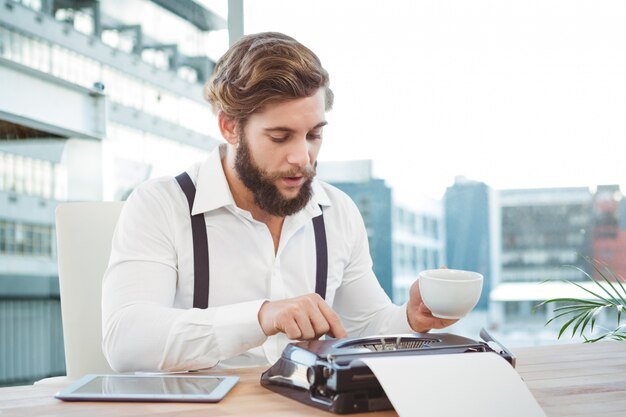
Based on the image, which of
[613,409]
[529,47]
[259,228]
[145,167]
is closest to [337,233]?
[259,228]

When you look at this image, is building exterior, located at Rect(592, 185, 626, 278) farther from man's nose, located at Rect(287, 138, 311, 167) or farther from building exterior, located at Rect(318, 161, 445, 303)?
man's nose, located at Rect(287, 138, 311, 167)

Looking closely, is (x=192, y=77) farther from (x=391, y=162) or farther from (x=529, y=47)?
(x=529, y=47)

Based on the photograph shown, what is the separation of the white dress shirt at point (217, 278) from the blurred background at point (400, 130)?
1.76 m

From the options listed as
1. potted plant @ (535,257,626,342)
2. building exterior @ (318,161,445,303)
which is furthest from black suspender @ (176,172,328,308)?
building exterior @ (318,161,445,303)

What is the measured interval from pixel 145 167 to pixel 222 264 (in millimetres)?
1981

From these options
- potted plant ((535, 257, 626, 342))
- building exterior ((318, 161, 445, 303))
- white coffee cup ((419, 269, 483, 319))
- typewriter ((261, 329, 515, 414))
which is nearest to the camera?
typewriter ((261, 329, 515, 414))

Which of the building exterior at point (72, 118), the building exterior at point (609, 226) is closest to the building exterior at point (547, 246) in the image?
the building exterior at point (609, 226)

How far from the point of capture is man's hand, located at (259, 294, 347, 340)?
1.08 metres

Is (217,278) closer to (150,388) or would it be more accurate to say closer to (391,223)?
(150,388)

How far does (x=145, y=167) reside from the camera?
11.2 ft

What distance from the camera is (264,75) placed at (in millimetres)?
1507

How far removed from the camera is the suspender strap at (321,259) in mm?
1649

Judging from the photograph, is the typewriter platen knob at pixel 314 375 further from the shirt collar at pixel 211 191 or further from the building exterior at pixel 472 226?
the building exterior at pixel 472 226

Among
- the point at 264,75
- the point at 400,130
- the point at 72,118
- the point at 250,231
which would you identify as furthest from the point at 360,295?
the point at 400,130
